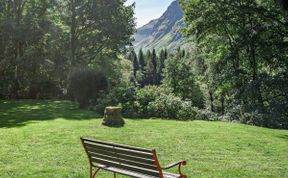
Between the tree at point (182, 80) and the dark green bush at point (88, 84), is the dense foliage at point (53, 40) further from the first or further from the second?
the tree at point (182, 80)

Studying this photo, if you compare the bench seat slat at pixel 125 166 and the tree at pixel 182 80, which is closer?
the bench seat slat at pixel 125 166

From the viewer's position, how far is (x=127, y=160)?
274 inches

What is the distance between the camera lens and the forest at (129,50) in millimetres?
22562

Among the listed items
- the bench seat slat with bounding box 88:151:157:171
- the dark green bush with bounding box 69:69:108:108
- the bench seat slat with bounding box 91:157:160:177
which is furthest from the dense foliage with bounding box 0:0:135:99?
the bench seat slat with bounding box 88:151:157:171

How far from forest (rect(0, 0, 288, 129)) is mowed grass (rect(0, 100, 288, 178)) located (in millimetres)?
4578

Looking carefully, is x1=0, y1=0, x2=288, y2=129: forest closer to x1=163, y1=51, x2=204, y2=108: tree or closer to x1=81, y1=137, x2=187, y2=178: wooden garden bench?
x1=81, y1=137, x2=187, y2=178: wooden garden bench

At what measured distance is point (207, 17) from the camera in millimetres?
30297

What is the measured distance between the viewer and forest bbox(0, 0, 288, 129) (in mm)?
22562

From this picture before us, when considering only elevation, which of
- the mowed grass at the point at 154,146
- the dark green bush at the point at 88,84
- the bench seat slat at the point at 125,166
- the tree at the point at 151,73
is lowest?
the mowed grass at the point at 154,146

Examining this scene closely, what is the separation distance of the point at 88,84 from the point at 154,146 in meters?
12.2

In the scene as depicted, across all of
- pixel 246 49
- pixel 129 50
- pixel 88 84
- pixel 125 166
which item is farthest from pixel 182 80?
pixel 125 166

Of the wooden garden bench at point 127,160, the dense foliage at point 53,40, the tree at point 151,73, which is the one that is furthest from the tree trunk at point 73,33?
the tree at point 151,73

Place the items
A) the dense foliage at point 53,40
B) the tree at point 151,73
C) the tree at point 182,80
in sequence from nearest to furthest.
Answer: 1. the dense foliage at point 53,40
2. the tree at point 182,80
3. the tree at point 151,73

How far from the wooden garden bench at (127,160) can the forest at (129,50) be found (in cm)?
Answer: 1276
